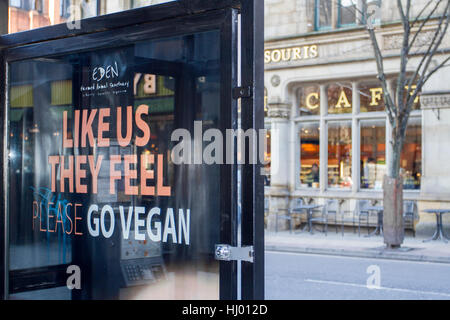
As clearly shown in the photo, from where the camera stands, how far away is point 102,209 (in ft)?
11.3

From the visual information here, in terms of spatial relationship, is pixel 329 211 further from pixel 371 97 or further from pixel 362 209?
pixel 371 97

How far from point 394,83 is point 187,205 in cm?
1530

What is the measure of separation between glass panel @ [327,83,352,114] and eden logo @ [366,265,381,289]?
708cm

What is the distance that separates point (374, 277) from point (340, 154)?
801cm

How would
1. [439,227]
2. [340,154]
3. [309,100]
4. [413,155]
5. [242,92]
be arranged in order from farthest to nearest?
1. [309,100]
2. [340,154]
3. [413,155]
4. [439,227]
5. [242,92]

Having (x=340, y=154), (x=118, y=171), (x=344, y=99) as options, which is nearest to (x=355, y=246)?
(x=340, y=154)

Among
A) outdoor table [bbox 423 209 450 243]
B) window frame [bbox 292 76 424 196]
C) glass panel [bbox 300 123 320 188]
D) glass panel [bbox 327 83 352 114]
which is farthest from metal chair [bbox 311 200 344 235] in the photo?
outdoor table [bbox 423 209 450 243]

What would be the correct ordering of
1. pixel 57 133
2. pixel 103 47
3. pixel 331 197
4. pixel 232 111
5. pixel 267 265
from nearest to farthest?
1. pixel 232 111
2. pixel 103 47
3. pixel 57 133
4. pixel 267 265
5. pixel 331 197

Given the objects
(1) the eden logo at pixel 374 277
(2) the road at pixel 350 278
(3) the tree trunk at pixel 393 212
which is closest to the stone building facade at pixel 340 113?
(3) the tree trunk at pixel 393 212

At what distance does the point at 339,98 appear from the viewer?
59.8ft

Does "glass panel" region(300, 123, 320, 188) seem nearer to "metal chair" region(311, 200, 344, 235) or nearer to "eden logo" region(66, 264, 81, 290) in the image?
"metal chair" region(311, 200, 344, 235)

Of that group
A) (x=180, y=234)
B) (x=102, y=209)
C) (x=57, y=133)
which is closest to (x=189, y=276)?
(x=180, y=234)

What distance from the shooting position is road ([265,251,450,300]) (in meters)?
9.08

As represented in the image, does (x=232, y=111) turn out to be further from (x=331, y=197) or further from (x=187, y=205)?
(x=331, y=197)
